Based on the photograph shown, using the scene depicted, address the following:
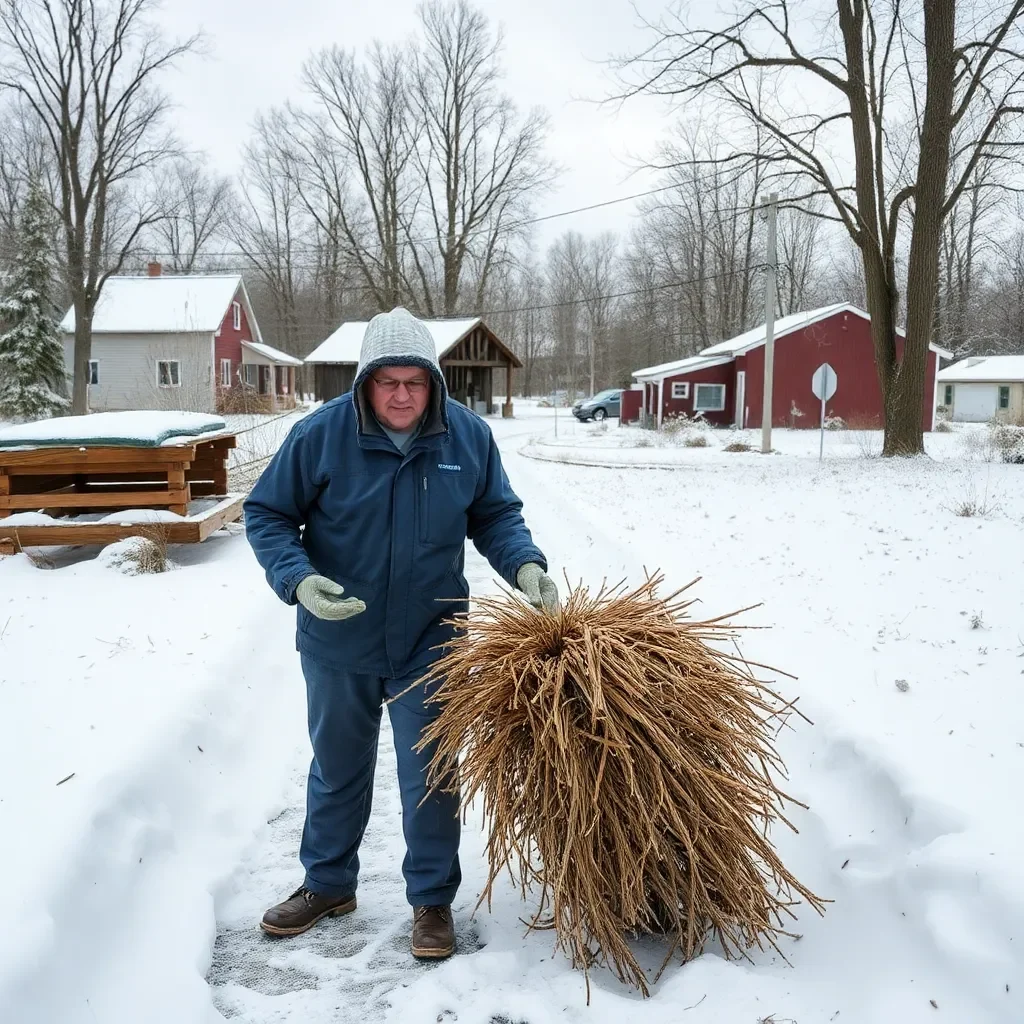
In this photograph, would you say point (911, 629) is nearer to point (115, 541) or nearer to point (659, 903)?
point (659, 903)

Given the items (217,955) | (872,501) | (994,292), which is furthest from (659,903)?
(994,292)

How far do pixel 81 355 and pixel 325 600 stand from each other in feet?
96.3

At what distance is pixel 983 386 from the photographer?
4447cm

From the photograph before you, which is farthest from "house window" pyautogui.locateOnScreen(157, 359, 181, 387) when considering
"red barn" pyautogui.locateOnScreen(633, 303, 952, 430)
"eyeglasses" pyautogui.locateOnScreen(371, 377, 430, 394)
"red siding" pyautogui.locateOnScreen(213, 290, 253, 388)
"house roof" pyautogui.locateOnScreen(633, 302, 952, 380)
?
"house roof" pyautogui.locateOnScreen(633, 302, 952, 380)

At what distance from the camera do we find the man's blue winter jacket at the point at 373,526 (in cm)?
284

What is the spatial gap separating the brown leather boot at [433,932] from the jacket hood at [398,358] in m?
1.55

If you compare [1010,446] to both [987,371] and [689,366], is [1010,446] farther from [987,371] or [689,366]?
[987,371]

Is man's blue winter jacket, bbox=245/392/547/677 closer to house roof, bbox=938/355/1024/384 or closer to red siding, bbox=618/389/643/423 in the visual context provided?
red siding, bbox=618/389/643/423

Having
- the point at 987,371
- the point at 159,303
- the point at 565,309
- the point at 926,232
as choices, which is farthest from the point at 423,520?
the point at 565,309

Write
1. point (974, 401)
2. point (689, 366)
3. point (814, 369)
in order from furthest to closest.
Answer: point (974, 401)
point (689, 366)
point (814, 369)

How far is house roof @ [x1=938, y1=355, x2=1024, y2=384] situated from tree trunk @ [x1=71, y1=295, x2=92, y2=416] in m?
39.1

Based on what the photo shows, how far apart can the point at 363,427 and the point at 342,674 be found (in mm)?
798

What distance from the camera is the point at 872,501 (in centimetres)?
1070

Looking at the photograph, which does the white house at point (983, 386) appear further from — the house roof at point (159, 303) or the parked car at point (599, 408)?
the house roof at point (159, 303)
